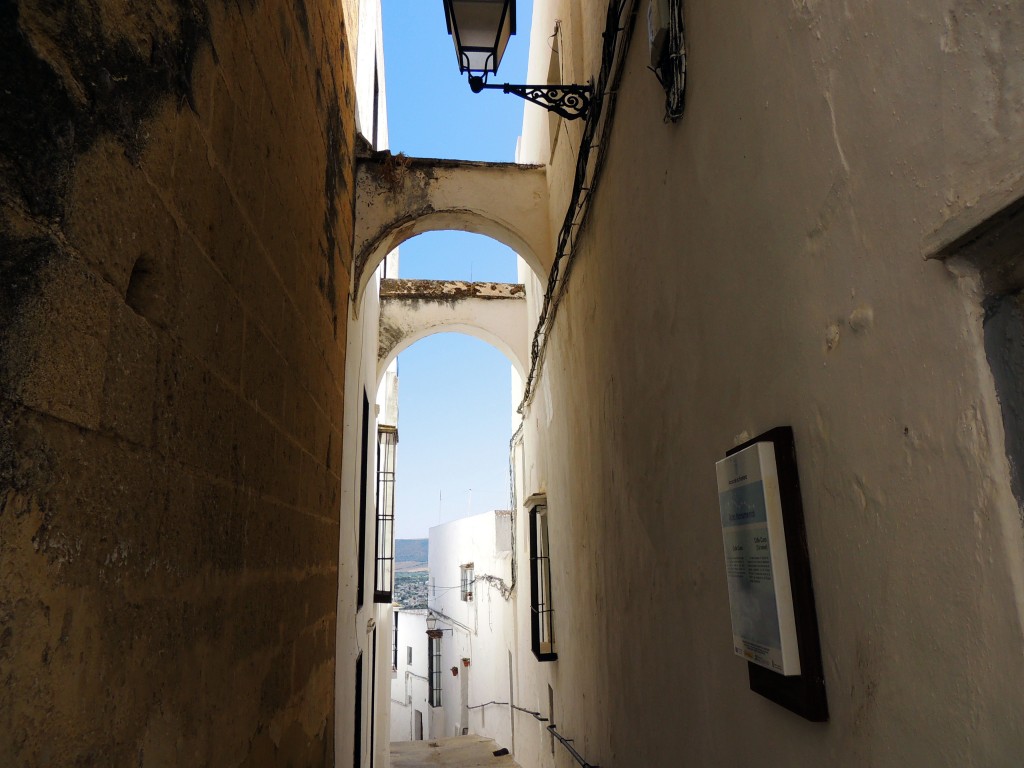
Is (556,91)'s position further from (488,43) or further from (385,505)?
(385,505)

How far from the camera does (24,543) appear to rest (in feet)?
3.05

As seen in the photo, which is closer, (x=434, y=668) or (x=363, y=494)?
(x=363, y=494)

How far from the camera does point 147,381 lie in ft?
4.38

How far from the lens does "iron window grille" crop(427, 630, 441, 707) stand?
21.8 metres

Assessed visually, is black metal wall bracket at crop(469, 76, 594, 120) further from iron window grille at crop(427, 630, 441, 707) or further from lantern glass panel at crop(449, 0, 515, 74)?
iron window grille at crop(427, 630, 441, 707)

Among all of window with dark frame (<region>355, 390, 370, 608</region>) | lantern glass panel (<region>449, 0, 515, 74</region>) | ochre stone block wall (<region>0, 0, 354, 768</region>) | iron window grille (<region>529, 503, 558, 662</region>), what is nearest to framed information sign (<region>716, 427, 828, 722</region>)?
ochre stone block wall (<region>0, 0, 354, 768</region>)

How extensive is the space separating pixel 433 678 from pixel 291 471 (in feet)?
69.4

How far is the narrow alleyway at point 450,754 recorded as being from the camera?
10219 mm

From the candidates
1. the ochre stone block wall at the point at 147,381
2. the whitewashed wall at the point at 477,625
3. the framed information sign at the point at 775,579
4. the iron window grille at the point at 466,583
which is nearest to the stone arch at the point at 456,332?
the whitewashed wall at the point at 477,625

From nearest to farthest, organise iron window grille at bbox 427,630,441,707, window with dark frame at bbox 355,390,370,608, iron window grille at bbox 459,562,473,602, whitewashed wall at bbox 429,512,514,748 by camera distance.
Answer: window with dark frame at bbox 355,390,370,608
whitewashed wall at bbox 429,512,514,748
iron window grille at bbox 459,562,473,602
iron window grille at bbox 427,630,441,707

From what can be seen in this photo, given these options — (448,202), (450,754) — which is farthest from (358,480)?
(450,754)

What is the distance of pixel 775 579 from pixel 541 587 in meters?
6.62

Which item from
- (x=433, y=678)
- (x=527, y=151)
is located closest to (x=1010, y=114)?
(x=527, y=151)

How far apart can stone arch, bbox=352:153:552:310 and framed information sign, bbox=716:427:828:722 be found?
12.9ft
